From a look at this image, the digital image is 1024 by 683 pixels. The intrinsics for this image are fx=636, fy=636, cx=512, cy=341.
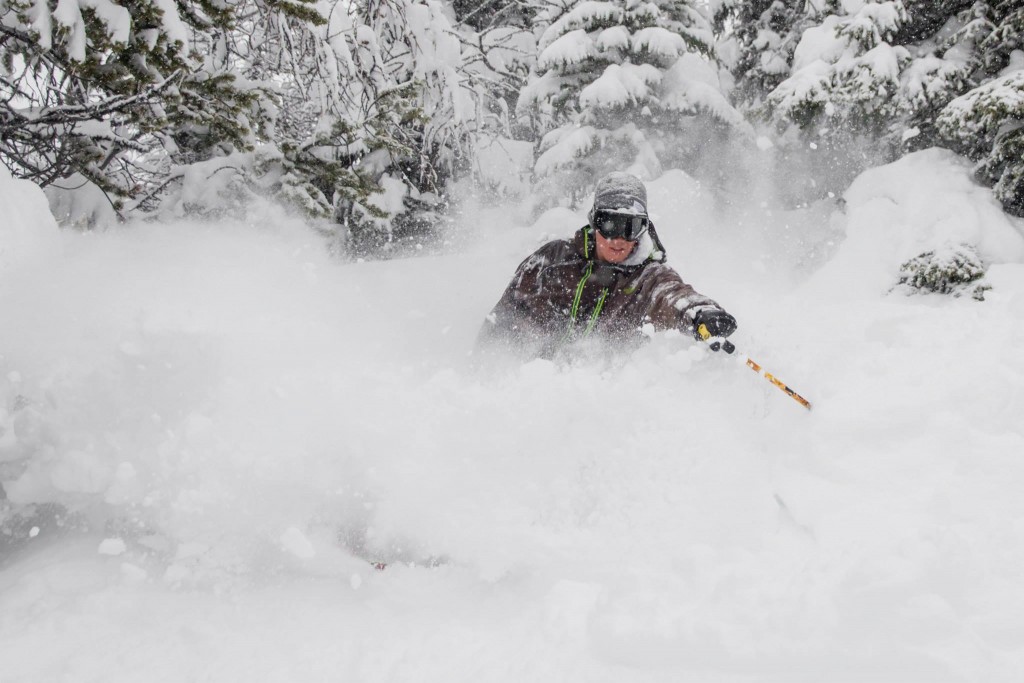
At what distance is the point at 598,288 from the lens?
4.85 metres

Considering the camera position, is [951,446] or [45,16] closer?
[951,446]

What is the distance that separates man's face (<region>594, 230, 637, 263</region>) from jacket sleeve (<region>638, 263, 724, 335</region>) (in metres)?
0.22

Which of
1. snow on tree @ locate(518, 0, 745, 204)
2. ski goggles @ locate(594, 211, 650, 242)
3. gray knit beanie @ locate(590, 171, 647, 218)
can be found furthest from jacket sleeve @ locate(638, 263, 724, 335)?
snow on tree @ locate(518, 0, 745, 204)

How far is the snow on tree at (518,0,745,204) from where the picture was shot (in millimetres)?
8797

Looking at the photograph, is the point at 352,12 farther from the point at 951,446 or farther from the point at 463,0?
the point at 951,446

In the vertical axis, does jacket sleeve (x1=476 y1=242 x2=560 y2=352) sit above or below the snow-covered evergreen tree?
below

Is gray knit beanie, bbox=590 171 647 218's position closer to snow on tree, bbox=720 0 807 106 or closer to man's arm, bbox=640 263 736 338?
man's arm, bbox=640 263 736 338

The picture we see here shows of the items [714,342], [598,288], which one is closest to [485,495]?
[714,342]

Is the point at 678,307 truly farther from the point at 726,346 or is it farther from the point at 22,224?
the point at 22,224

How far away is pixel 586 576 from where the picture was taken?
263 cm

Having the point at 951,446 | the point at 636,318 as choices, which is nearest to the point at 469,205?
the point at 636,318

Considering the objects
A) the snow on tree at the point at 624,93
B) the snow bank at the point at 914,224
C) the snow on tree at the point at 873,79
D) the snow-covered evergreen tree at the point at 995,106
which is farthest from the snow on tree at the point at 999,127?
the snow on tree at the point at 624,93

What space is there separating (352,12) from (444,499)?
608 centimetres

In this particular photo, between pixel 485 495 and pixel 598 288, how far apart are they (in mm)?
2142
